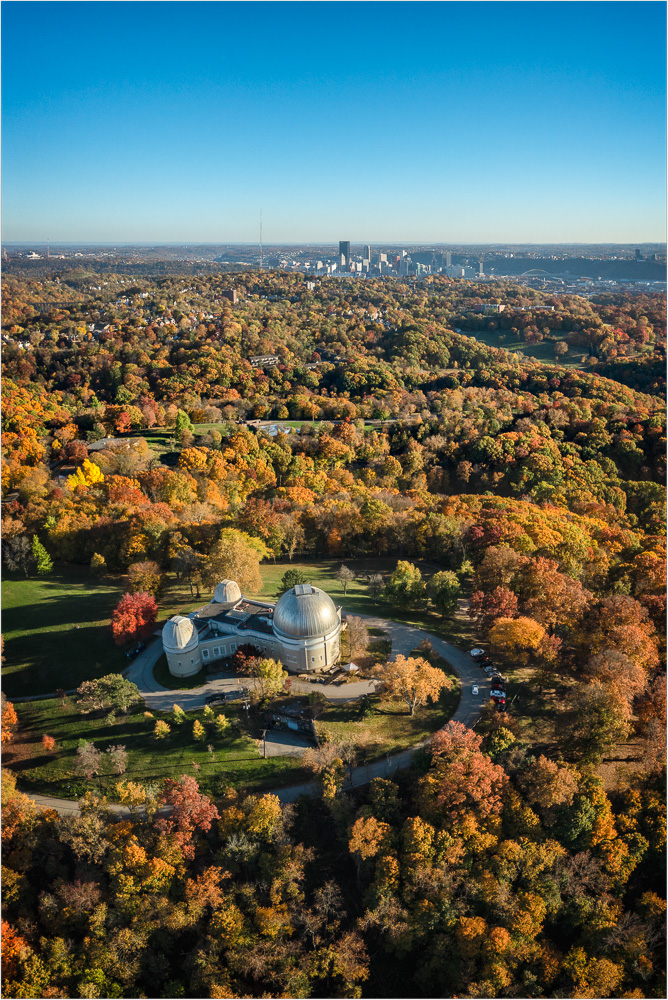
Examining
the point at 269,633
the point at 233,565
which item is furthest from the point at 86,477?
the point at 269,633

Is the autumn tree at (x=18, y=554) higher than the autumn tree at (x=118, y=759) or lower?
higher

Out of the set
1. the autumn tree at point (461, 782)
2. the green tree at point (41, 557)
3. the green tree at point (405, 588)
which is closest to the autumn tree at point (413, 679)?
the autumn tree at point (461, 782)

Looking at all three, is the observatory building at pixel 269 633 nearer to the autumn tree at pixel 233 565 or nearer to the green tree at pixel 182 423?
the autumn tree at pixel 233 565

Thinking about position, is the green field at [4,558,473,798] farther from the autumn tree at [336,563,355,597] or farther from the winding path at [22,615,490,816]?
the autumn tree at [336,563,355,597]

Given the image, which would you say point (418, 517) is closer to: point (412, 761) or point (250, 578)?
point (250, 578)

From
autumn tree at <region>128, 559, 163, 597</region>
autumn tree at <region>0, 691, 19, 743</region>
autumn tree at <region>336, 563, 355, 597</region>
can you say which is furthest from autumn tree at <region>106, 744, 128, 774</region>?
autumn tree at <region>336, 563, 355, 597</region>

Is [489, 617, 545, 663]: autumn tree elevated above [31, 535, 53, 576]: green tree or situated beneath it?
situated beneath

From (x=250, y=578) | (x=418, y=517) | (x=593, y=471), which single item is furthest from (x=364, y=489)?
(x=593, y=471)
